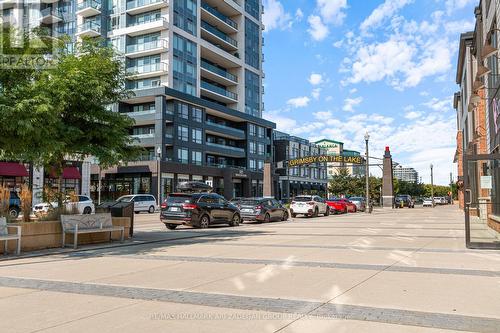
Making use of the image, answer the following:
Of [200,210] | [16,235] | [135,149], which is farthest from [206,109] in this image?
[16,235]

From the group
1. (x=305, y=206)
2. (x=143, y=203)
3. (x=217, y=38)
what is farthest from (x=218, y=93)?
(x=305, y=206)

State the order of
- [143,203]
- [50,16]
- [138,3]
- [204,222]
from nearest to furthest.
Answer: [204,222] < [143,203] < [138,3] < [50,16]

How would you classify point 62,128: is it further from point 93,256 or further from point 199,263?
point 199,263

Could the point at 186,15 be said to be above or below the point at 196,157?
above

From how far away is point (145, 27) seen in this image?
2415 inches

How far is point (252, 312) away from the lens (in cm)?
620

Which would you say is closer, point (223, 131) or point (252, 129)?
point (223, 131)

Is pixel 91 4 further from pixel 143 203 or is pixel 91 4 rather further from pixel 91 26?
pixel 143 203

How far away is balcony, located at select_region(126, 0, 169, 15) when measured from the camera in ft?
200

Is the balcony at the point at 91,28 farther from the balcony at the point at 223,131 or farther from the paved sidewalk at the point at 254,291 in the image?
the paved sidewalk at the point at 254,291

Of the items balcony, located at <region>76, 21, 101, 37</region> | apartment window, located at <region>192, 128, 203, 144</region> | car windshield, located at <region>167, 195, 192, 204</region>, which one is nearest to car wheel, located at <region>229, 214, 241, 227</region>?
car windshield, located at <region>167, 195, 192, 204</region>

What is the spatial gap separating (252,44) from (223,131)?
1854cm

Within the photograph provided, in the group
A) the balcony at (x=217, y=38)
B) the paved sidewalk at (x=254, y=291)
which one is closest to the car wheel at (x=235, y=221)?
the paved sidewalk at (x=254, y=291)

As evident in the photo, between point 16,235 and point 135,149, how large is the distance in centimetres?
556
